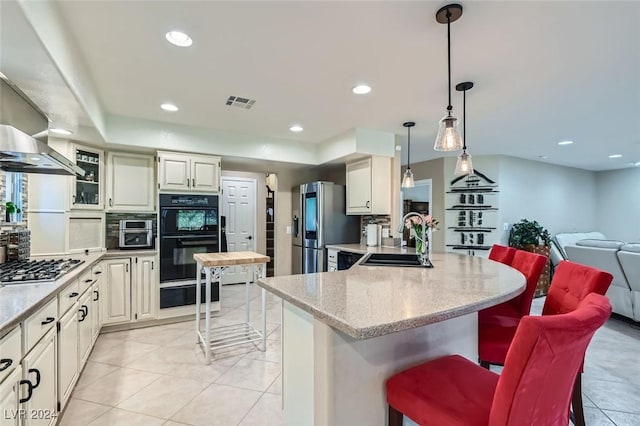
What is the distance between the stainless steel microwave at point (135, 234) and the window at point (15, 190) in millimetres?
1013

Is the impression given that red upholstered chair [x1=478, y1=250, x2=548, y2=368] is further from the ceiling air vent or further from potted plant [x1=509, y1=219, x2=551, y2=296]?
potted plant [x1=509, y1=219, x2=551, y2=296]

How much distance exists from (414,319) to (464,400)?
37 cm

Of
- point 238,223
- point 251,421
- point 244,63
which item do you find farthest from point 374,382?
point 238,223

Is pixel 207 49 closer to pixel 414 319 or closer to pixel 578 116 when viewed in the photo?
pixel 414 319

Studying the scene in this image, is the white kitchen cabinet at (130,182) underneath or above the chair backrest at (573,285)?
above

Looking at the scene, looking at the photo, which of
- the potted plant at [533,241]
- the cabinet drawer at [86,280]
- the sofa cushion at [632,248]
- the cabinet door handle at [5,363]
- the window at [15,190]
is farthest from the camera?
the potted plant at [533,241]

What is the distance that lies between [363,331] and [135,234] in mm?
Answer: 3708

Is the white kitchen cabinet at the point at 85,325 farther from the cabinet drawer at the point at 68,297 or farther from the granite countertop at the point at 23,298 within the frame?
the granite countertop at the point at 23,298

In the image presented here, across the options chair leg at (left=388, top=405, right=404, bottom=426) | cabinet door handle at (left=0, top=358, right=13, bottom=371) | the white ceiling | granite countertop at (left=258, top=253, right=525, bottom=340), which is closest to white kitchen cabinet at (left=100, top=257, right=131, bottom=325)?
the white ceiling

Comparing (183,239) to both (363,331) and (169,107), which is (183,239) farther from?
(363,331)

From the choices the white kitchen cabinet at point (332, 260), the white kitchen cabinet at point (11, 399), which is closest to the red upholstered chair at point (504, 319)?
the white kitchen cabinet at point (332, 260)

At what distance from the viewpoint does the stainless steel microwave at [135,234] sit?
3.69 meters

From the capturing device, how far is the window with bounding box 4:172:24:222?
8.28 feet

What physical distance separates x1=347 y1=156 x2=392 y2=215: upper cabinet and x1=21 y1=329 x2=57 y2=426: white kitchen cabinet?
10.6 feet
